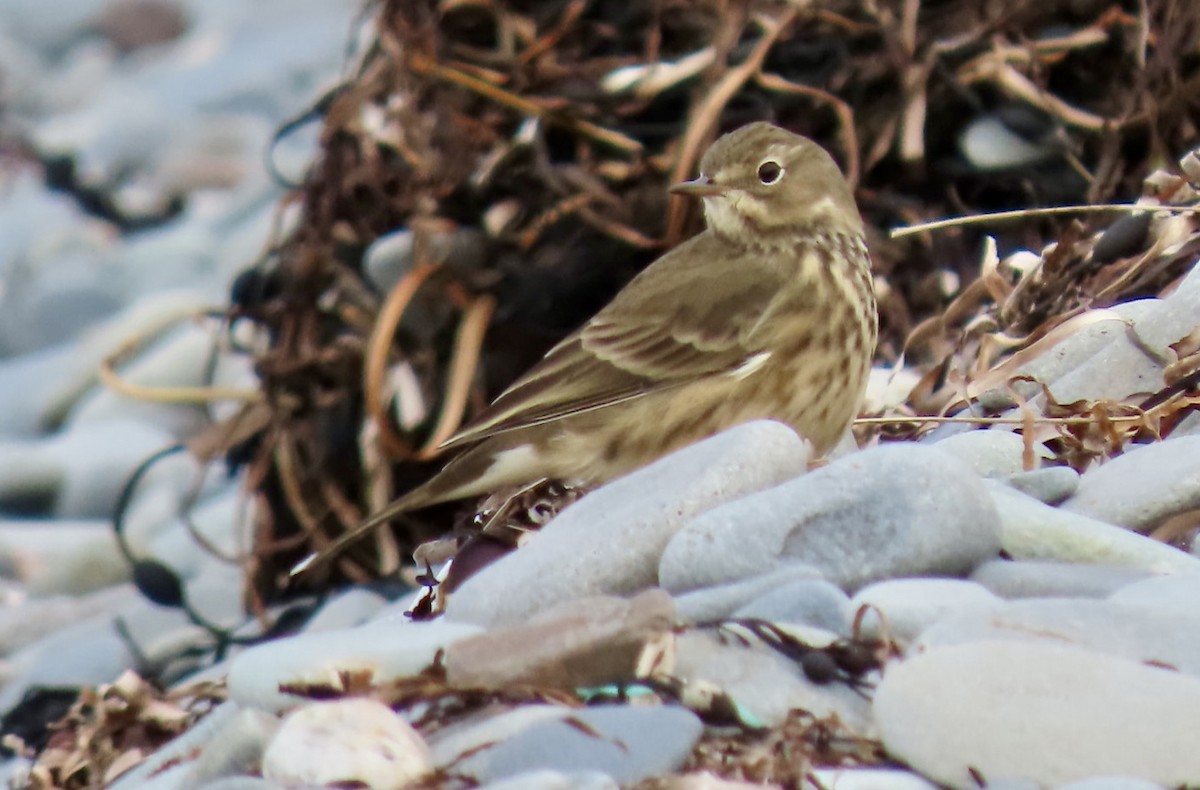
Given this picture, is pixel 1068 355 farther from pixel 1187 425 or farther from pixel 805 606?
pixel 805 606

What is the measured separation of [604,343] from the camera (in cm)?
396

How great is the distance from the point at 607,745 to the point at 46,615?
4.17 m

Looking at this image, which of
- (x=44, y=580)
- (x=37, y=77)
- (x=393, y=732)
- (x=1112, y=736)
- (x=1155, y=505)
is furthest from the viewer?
(x=37, y=77)

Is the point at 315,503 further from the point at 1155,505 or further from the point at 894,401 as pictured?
the point at 1155,505

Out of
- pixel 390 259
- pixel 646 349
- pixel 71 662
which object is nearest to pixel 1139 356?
pixel 646 349

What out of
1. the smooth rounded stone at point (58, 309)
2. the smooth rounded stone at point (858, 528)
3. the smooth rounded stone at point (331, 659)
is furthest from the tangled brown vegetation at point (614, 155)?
the smooth rounded stone at point (58, 309)

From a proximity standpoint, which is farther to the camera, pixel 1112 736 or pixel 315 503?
pixel 315 503

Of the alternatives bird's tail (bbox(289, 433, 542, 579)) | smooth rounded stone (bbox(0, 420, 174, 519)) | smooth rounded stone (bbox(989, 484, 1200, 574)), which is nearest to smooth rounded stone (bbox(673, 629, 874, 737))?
smooth rounded stone (bbox(989, 484, 1200, 574))

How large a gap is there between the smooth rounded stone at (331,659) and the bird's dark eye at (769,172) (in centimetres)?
188

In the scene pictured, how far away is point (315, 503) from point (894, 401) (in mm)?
1810

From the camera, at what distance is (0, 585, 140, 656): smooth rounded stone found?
5.80 m

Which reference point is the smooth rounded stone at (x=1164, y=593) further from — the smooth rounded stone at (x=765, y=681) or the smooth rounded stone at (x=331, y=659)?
the smooth rounded stone at (x=331, y=659)

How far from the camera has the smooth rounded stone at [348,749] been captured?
2178 mm

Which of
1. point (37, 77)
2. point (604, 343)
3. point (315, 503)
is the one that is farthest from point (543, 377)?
point (37, 77)
